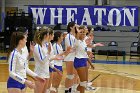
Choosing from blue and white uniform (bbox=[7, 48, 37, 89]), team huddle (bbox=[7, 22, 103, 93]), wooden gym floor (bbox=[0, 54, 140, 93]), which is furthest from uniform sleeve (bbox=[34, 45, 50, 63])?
wooden gym floor (bbox=[0, 54, 140, 93])

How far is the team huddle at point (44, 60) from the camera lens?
5324 millimetres

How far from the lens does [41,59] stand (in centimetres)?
620

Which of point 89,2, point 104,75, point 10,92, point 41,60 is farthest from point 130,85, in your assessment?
point 89,2

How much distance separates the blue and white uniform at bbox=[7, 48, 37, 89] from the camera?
5184 millimetres

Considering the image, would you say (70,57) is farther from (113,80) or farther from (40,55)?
(113,80)

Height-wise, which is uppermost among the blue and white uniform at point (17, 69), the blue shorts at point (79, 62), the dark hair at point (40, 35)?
the dark hair at point (40, 35)

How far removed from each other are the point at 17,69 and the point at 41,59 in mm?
881

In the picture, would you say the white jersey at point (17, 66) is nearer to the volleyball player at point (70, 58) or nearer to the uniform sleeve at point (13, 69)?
the uniform sleeve at point (13, 69)

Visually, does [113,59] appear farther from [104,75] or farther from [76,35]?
[76,35]

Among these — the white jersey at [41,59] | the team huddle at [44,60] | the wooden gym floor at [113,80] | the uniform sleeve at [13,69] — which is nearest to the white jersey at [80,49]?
the team huddle at [44,60]

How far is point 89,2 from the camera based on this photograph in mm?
26625

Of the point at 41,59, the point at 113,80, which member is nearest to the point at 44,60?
the point at 41,59

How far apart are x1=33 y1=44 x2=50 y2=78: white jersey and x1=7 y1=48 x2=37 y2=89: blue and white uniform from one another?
0.68 metres

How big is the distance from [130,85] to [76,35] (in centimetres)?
432
